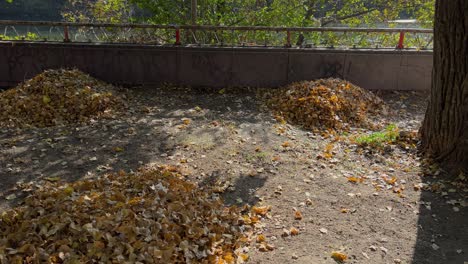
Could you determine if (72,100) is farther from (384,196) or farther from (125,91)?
(384,196)

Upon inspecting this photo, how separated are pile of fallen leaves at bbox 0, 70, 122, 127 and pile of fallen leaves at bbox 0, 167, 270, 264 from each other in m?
3.01

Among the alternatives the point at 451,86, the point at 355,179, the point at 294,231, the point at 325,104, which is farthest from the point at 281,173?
the point at 325,104

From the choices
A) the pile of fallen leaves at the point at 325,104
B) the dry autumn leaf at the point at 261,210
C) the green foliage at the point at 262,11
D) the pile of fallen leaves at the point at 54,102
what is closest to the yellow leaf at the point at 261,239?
the dry autumn leaf at the point at 261,210

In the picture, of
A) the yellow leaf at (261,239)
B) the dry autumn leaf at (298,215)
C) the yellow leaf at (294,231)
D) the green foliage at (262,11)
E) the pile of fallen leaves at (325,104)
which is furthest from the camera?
the green foliage at (262,11)

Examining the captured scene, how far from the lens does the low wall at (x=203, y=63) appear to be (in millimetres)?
9281

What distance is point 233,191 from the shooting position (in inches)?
197

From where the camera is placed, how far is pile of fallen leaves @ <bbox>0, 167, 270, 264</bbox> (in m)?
3.23

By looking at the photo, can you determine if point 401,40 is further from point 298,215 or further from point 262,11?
point 298,215

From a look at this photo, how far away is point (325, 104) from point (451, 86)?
8.21 ft

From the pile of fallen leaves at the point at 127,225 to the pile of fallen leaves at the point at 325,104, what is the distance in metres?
3.19

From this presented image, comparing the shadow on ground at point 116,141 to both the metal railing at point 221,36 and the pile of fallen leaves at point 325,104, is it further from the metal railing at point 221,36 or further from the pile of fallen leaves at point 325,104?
the metal railing at point 221,36

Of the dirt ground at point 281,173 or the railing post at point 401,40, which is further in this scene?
the railing post at point 401,40

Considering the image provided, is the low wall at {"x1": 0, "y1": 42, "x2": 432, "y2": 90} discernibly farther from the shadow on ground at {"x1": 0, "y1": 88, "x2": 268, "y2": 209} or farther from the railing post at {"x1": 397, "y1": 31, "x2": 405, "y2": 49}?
the shadow on ground at {"x1": 0, "y1": 88, "x2": 268, "y2": 209}

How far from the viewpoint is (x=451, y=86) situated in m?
5.33
